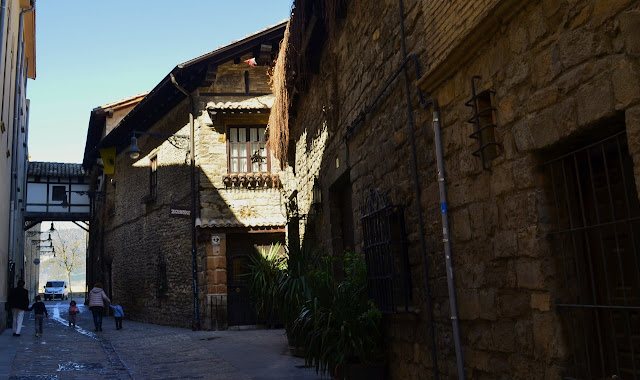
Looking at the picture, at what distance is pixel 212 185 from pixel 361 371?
10147 millimetres

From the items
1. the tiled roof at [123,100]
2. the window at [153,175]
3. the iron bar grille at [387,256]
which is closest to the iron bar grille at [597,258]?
the iron bar grille at [387,256]

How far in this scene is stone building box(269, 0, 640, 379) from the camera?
109 inches

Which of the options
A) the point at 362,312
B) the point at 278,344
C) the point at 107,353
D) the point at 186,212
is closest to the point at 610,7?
the point at 362,312

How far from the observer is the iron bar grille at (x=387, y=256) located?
4949mm

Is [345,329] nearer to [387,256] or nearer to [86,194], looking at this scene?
[387,256]

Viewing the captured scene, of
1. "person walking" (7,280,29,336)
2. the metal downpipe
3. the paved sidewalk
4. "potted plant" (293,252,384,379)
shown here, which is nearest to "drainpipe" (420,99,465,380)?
the metal downpipe

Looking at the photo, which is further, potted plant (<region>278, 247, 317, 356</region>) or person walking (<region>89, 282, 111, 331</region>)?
person walking (<region>89, 282, 111, 331</region>)

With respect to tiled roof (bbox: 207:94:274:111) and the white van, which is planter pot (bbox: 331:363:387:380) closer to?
tiled roof (bbox: 207:94:274:111)

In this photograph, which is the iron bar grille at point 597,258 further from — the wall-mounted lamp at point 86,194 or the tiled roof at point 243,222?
the wall-mounted lamp at point 86,194

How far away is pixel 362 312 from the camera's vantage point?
571 centimetres

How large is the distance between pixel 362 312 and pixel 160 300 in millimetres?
12263

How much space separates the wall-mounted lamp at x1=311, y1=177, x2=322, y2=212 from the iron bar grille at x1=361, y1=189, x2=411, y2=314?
2.82 m

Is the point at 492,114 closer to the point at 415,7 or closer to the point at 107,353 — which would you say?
the point at 415,7

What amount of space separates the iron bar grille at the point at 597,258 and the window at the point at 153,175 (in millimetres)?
15435
